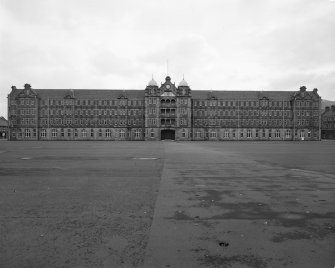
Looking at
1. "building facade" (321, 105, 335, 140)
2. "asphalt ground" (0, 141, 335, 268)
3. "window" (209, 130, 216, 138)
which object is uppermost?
"building facade" (321, 105, 335, 140)

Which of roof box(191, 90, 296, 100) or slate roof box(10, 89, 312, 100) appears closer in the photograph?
slate roof box(10, 89, 312, 100)

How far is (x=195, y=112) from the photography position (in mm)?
117125

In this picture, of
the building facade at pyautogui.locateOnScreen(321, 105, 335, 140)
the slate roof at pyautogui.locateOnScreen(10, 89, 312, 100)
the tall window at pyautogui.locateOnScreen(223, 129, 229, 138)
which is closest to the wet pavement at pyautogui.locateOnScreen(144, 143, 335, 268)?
the tall window at pyautogui.locateOnScreen(223, 129, 229, 138)

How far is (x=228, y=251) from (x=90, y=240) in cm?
254

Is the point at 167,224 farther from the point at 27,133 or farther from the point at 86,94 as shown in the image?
the point at 27,133

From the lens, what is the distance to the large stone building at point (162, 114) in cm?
11281

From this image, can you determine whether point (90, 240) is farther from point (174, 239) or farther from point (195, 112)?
point (195, 112)

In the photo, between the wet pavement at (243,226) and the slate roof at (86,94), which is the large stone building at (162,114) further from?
the wet pavement at (243,226)

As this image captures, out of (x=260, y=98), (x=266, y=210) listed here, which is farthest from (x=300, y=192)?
(x=260, y=98)

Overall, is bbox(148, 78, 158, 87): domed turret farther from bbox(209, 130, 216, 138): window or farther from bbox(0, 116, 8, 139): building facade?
bbox(0, 116, 8, 139): building facade

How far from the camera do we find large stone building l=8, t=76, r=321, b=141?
113 m

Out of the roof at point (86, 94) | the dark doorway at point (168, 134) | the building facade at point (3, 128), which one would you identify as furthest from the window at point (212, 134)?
the building facade at point (3, 128)

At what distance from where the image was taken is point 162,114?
113125 mm

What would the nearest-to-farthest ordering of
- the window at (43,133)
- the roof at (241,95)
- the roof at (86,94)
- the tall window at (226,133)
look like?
the window at (43,133)
the roof at (86,94)
the tall window at (226,133)
the roof at (241,95)
